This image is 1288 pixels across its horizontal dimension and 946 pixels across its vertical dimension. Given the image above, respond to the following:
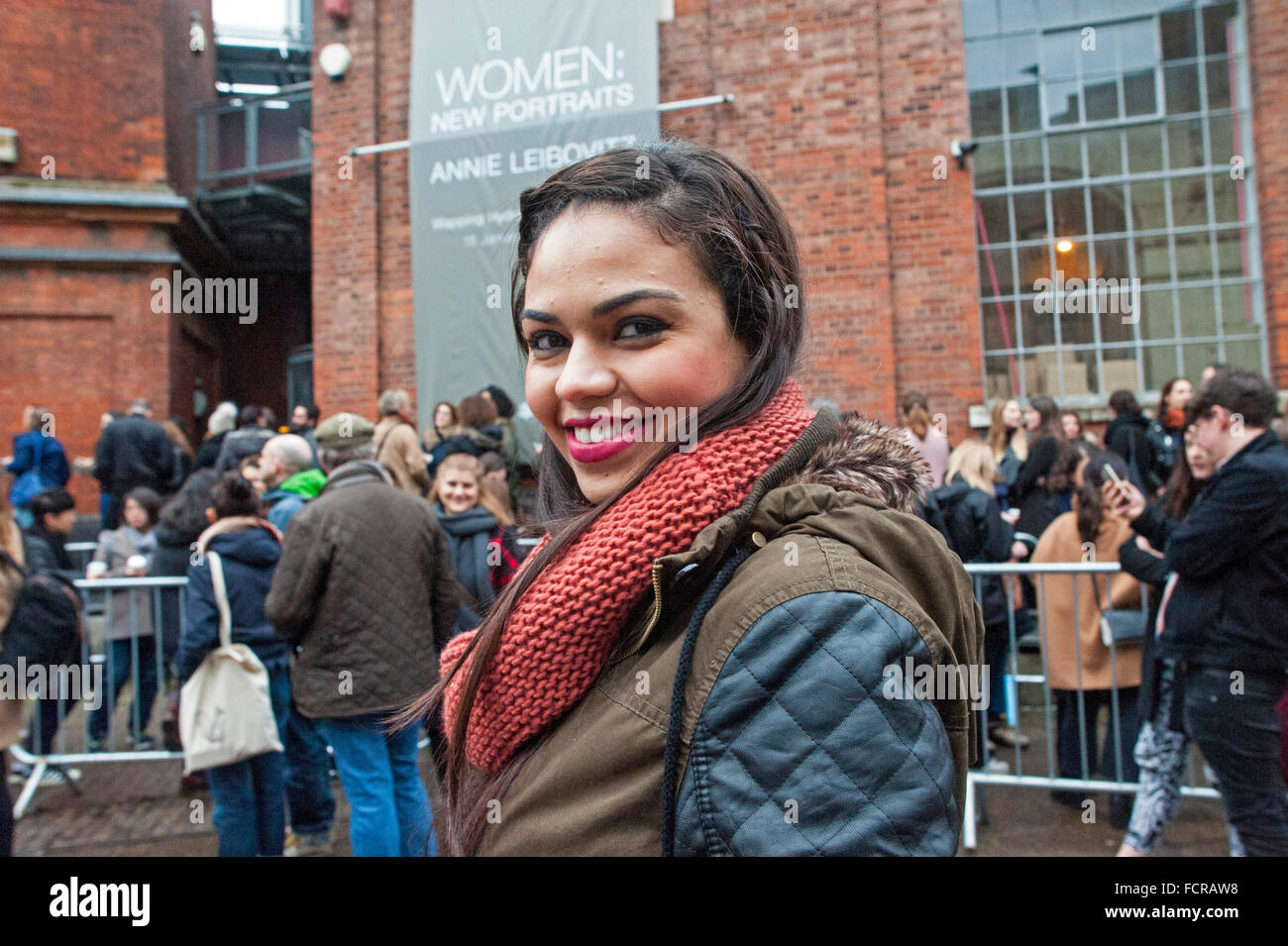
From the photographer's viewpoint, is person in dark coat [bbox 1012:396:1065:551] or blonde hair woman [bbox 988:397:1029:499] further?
blonde hair woman [bbox 988:397:1029:499]

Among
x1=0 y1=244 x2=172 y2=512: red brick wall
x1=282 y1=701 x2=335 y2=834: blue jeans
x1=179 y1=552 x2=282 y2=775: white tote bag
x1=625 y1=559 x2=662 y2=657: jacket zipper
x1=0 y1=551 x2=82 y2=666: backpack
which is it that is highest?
x1=0 y1=244 x2=172 y2=512: red brick wall

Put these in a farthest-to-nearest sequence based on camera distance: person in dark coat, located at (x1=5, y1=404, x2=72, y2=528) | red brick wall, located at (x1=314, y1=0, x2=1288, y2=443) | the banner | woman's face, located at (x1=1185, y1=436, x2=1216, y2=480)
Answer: person in dark coat, located at (x1=5, y1=404, x2=72, y2=528), the banner, red brick wall, located at (x1=314, y1=0, x2=1288, y2=443), woman's face, located at (x1=1185, y1=436, x2=1216, y2=480)

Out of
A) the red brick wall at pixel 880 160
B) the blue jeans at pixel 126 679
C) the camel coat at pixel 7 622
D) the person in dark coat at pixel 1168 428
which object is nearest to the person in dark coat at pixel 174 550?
the blue jeans at pixel 126 679

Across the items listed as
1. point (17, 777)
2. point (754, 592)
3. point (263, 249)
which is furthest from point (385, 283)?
point (754, 592)

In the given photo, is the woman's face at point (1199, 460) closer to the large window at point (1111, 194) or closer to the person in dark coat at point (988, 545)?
the person in dark coat at point (988, 545)

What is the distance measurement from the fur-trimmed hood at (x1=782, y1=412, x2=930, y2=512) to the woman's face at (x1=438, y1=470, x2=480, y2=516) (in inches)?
154

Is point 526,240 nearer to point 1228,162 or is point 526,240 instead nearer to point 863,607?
point 863,607

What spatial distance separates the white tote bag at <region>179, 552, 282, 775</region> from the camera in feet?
12.5

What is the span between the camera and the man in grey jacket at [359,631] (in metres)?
3.82

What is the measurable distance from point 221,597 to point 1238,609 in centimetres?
418

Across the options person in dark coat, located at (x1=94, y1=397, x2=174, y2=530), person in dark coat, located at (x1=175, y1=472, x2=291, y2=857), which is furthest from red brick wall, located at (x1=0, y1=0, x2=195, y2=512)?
person in dark coat, located at (x1=175, y1=472, x2=291, y2=857)

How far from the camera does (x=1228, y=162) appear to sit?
8891 mm

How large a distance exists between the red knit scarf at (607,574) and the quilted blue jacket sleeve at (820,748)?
0.25 m

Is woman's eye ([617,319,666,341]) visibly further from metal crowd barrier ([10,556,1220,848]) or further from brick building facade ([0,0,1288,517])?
brick building facade ([0,0,1288,517])
